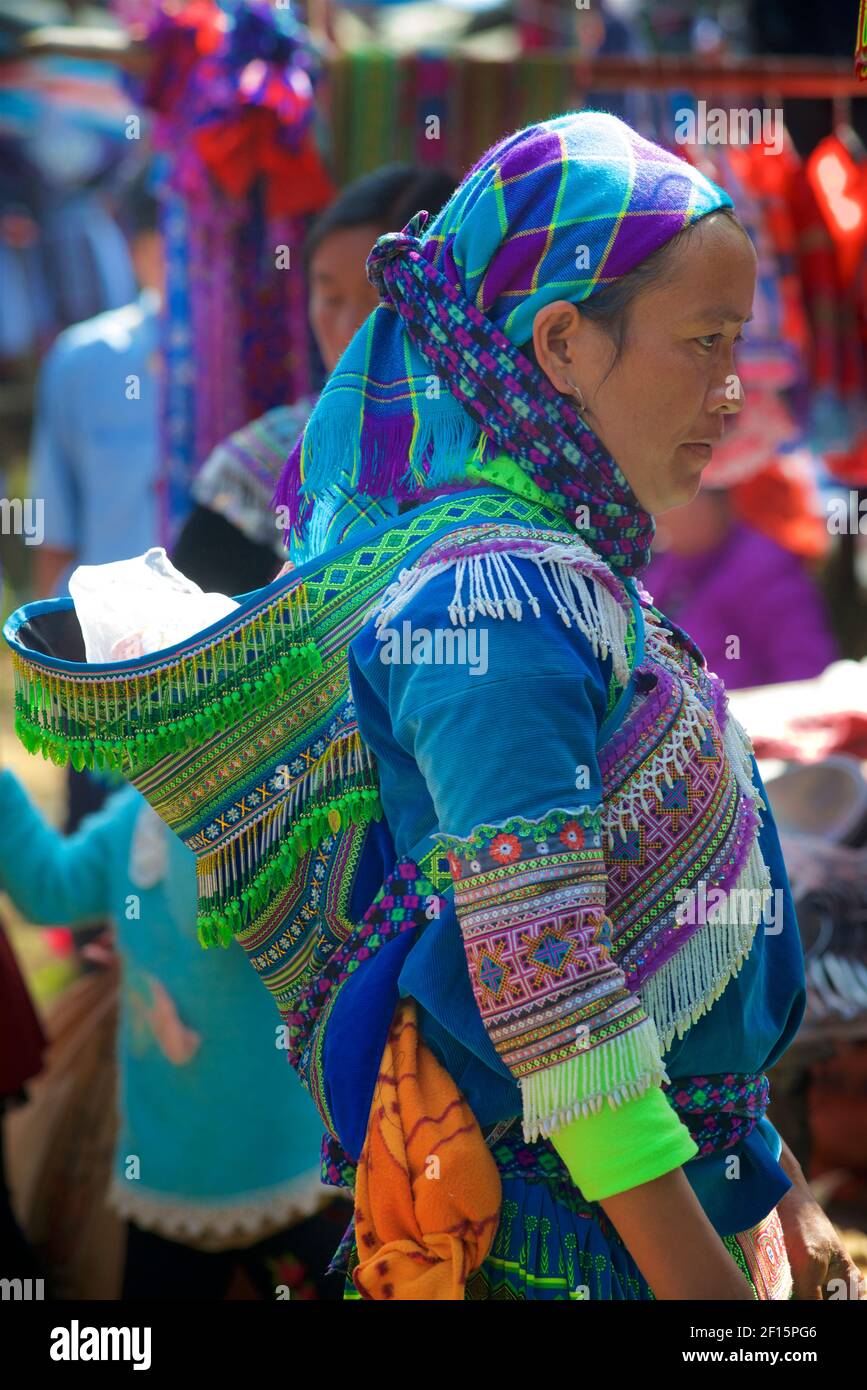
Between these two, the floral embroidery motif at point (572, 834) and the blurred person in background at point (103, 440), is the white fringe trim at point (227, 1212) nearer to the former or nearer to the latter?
the floral embroidery motif at point (572, 834)

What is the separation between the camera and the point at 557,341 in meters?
1.44

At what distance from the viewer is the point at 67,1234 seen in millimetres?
3010

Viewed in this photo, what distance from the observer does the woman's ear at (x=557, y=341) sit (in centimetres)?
141

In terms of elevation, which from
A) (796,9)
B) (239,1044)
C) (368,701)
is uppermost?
(796,9)

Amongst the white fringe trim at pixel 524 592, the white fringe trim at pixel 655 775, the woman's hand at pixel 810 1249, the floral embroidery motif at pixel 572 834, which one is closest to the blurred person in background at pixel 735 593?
the woman's hand at pixel 810 1249

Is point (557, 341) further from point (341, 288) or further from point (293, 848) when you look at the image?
point (341, 288)

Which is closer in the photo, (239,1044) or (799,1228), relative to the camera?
(799,1228)

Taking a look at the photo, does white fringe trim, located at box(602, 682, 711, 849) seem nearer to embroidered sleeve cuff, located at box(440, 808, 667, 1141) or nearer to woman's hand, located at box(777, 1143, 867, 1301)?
embroidered sleeve cuff, located at box(440, 808, 667, 1141)

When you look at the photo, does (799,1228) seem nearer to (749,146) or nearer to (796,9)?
(749,146)

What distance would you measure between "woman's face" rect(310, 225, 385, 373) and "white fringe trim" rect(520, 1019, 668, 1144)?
1.93 m

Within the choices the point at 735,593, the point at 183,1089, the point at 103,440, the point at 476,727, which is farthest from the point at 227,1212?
the point at 103,440

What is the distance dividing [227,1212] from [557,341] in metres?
1.68

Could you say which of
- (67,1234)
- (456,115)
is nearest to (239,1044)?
(67,1234)

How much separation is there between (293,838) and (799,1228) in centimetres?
74
